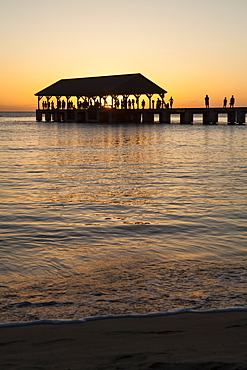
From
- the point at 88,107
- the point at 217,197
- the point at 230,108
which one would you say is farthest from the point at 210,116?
the point at 217,197

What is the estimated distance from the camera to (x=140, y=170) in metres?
15.7

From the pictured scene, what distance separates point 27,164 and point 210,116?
4682 centimetres

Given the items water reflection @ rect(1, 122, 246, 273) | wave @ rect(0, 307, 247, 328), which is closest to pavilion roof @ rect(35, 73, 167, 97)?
water reflection @ rect(1, 122, 246, 273)

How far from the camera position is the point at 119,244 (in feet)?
21.0

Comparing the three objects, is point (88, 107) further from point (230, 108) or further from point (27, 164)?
point (27, 164)

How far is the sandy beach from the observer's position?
2.99m

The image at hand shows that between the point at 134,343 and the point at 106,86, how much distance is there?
57.9 metres

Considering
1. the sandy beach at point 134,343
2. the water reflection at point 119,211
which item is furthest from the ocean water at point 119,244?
the sandy beach at point 134,343

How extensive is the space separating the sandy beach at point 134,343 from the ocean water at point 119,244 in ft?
0.86

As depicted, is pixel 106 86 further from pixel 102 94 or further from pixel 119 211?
pixel 119 211

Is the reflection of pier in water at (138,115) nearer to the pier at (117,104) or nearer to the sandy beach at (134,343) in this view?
the pier at (117,104)

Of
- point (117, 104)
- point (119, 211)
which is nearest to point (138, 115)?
point (117, 104)

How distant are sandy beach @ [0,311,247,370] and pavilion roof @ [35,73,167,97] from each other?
54084 millimetres

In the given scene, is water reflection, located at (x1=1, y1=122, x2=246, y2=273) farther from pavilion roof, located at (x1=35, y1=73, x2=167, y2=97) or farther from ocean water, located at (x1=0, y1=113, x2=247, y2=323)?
pavilion roof, located at (x1=35, y1=73, x2=167, y2=97)
